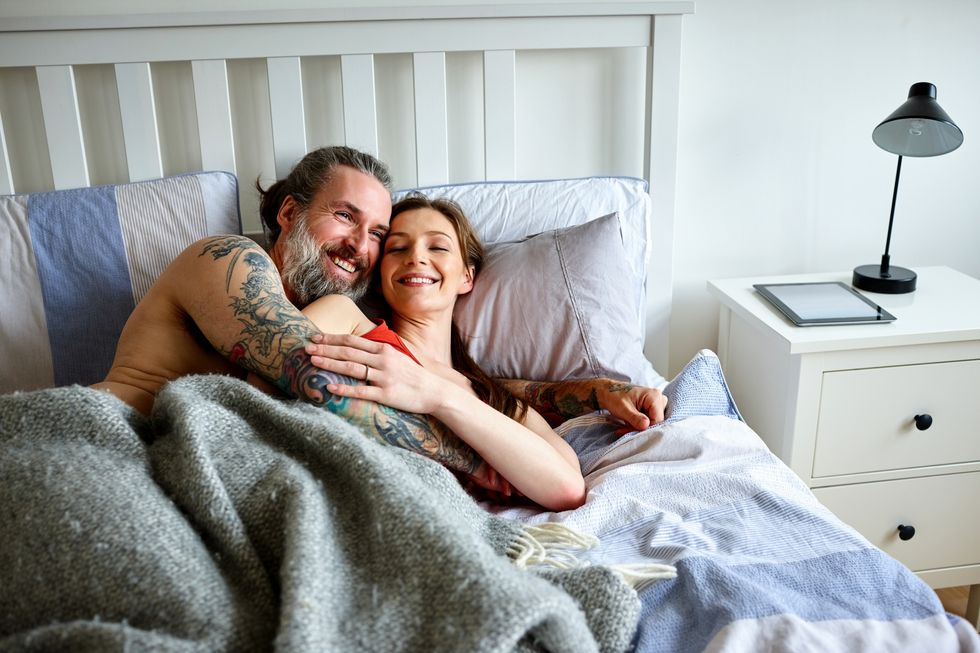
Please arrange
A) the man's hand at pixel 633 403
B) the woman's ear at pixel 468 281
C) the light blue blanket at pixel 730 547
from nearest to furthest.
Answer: the light blue blanket at pixel 730 547 < the man's hand at pixel 633 403 < the woman's ear at pixel 468 281

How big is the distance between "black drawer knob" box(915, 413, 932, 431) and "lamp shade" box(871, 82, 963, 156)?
1.87 ft

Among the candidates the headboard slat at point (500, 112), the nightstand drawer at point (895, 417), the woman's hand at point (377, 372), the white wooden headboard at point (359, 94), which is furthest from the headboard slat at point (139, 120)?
the nightstand drawer at point (895, 417)

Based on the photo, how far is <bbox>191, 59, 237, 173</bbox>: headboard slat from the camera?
5.64ft

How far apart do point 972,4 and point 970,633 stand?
1.70m

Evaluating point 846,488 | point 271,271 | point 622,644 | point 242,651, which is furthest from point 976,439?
point 242,651

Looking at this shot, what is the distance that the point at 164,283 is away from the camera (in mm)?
1313

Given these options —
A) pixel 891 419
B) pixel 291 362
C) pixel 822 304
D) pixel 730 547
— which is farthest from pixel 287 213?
pixel 891 419

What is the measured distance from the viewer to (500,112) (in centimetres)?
183

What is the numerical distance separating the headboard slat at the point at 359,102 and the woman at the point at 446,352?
26 cm

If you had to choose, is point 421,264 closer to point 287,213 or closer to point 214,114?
point 287,213

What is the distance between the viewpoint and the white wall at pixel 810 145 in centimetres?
196

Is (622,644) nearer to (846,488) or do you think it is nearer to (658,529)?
(658,529)

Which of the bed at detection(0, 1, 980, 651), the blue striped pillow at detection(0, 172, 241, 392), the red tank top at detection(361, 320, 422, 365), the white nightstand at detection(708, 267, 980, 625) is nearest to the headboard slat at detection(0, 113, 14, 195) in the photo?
the bed at detection(0, 1, 980, 651)

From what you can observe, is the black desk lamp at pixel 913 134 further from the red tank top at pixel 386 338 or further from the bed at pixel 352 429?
the red tank top at pixel 386 338
